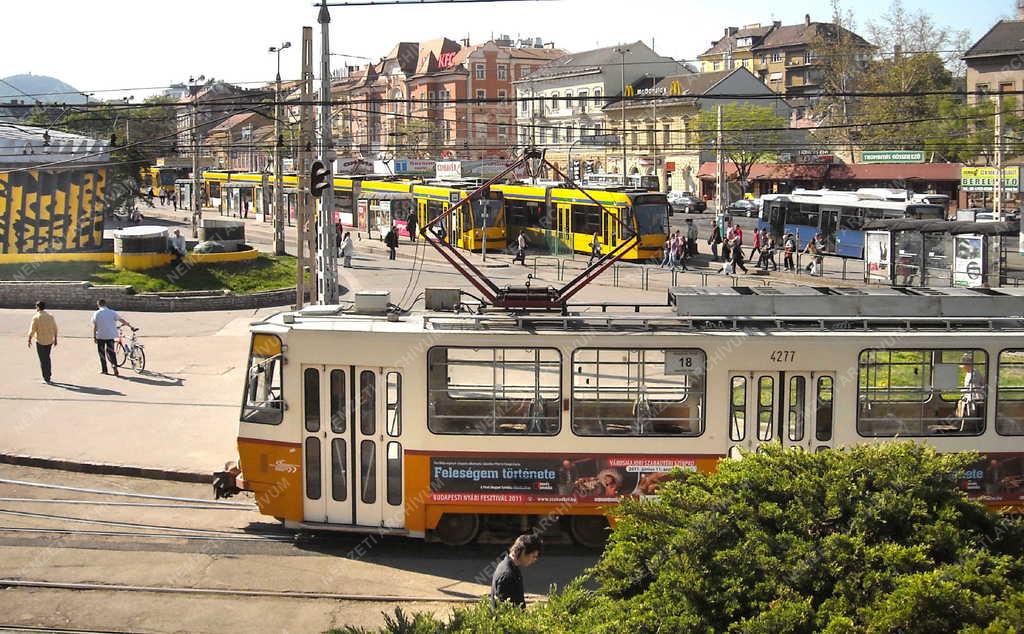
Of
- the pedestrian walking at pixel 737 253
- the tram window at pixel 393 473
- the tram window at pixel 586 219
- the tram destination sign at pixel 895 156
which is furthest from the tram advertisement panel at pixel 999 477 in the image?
the tram destination sign at pixel 895 156

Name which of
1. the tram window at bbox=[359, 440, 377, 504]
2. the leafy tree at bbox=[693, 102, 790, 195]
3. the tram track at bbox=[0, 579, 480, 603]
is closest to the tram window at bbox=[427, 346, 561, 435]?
the tram window at bbox=[359, 440, 377, 504]

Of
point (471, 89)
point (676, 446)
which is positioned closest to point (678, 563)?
point (676, 446)

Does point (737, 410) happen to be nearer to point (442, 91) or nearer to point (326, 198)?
point (326, 198)

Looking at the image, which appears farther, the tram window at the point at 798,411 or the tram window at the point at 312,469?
the tram window at the point at 312,469

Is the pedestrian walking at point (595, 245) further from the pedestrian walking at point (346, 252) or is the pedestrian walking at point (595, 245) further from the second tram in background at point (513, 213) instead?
the pedestrian walking at point (346, 252)

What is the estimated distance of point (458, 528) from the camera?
1309cm

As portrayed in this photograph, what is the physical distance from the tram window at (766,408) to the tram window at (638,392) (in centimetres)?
62

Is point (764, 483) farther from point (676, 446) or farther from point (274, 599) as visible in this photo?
point (274, 599)

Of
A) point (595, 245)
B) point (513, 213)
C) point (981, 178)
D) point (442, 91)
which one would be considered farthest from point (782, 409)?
point (442, 91)

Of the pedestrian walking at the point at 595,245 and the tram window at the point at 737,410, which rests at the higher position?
the pedestrian walking at the point at 595,245

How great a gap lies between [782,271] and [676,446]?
29.9m

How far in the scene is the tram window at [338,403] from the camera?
12648mm

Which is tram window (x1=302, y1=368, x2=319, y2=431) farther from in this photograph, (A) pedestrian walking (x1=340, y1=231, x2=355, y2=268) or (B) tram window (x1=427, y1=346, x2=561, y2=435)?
(A) pedestrian walking (x1=340, y1=231, x2=355, y2=268)

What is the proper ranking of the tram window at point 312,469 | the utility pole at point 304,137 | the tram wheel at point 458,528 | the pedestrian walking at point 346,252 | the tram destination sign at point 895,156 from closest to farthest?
the tram window at point 312,469
the tram wheel at point 458,528
the utility pole at point 304,137
the pedestrian walking at point 346,252
the tram destination sign at point 895,156
